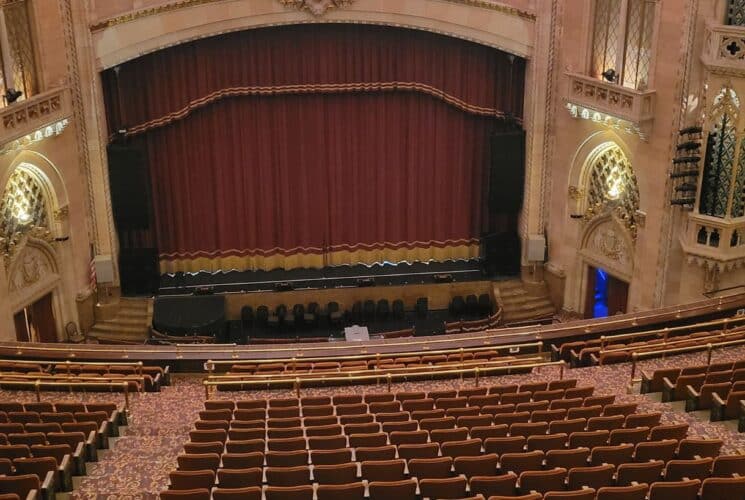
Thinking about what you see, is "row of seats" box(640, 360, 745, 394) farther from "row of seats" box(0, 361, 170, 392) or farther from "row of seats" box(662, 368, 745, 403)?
"row of seats" box(0, 361, 170, 392)

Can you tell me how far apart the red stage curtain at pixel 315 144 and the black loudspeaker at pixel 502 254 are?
1.00 metres

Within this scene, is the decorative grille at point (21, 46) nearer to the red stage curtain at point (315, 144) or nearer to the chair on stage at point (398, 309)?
the red stage curtain at point (315, 144)

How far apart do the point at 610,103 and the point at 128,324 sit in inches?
437

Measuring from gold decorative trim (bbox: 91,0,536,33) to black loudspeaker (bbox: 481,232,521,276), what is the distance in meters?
5.06

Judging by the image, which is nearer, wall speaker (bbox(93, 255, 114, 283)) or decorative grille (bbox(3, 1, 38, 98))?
decorative grille (bbox(3, 1, 38, 98))

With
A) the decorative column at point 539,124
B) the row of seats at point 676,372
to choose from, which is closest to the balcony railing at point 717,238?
the row of seats at point 676,372

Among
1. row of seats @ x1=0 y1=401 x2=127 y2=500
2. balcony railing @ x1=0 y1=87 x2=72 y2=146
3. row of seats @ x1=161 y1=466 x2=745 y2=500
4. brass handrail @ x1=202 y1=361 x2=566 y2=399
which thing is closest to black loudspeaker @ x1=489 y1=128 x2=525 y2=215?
brass handrail @ x1=202 y1=361 x2=566 y2=399

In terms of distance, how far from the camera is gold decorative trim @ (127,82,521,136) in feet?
66.0

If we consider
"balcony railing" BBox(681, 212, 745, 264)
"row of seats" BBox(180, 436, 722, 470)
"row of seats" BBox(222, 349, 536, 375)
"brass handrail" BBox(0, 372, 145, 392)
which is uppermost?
"balcony railing" BBox(681, 212, 745, 264)

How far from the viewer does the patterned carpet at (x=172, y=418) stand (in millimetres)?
9484

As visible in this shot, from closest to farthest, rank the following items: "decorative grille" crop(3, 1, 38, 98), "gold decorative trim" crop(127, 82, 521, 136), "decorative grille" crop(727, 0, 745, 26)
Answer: "decorative grille" crop(727, 0, 745, 26)
"decorative grille" crop(3, 1, 38, 98)
"gold decorative trim" crop(127, 82, 521, 136)

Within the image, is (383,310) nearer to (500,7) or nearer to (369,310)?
(369,310)

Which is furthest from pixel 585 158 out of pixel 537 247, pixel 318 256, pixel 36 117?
pixel 36 117

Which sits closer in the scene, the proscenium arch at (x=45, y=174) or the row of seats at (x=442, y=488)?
the row of seats at (x=442, y=488)
